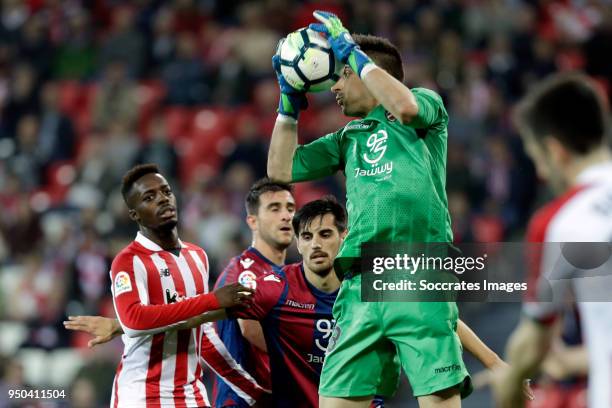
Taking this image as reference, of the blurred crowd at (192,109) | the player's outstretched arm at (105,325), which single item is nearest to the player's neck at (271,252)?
the player's outstretched arm at (105,325)

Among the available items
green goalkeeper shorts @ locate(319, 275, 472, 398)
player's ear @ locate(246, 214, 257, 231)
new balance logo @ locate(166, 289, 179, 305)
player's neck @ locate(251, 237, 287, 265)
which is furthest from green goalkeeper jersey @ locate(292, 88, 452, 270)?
player's ear @ locate(246, 214, 257, 231)

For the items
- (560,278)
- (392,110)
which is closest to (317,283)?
(392,110)

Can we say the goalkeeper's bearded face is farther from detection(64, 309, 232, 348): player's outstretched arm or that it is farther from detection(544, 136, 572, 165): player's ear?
detection(544, 136, 572, 165): player's ear

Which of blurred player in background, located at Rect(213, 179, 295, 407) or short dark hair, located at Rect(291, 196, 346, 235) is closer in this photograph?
short dark hair, located at Rect(291, 196, 346, 235)

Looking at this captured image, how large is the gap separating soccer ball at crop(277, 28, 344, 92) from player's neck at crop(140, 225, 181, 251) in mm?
1374

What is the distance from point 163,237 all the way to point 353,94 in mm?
1515

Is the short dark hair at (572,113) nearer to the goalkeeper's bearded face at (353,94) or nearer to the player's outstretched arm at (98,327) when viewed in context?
the goalkeeper's bearded face at (353,94)

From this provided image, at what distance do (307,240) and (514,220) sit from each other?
5.53 m

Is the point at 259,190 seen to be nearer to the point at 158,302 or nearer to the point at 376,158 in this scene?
the point at 158,302

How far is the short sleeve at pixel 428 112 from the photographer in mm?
4551

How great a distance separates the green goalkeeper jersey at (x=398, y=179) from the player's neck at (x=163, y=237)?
4.35 ft

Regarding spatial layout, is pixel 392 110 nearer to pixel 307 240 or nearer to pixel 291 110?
pixel 291 110

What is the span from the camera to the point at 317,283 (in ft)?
19.6

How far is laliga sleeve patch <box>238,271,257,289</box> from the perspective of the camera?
20.1ft
